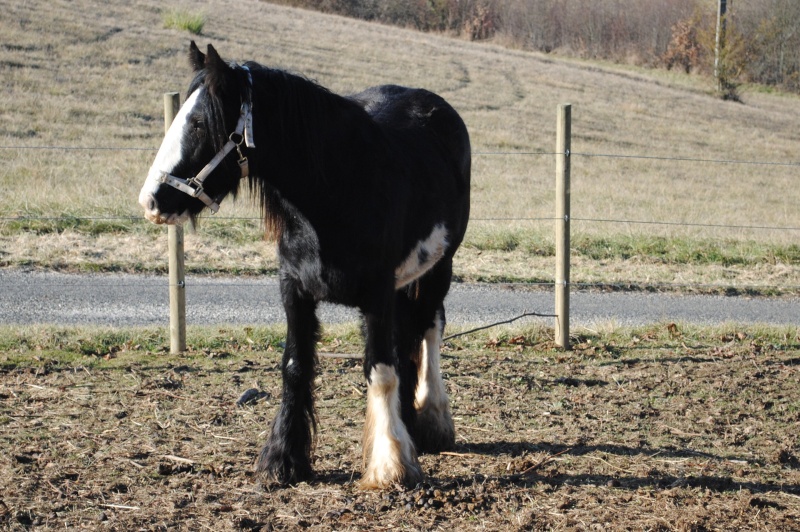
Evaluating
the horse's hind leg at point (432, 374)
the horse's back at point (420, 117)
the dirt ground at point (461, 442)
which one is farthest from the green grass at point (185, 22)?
the horse's hind leg at point (432, 374)

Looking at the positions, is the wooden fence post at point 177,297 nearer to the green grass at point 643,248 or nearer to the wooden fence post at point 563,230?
the wooden fence post at point 563,230

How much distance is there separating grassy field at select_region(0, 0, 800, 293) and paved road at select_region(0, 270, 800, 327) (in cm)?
37

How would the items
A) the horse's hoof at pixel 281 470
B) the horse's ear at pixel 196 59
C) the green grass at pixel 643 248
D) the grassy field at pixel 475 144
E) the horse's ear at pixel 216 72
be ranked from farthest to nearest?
the green grass at pixel 643 248, the grassy field at pixel 475 144, the horse's hoof at pixel 281 470, the horse's ear at pixel 196 59, the horse's ear at pixel 216 72

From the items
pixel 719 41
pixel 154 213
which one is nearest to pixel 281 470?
pixel 154 213

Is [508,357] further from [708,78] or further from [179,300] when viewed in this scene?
[708,78]

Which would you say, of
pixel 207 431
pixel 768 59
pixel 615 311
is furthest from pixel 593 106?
pixel 207 431

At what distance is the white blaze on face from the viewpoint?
13.1 feet

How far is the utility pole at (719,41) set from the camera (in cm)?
3753

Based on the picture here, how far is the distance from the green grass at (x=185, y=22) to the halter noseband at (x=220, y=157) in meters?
29.2

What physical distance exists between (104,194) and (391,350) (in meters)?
10.4

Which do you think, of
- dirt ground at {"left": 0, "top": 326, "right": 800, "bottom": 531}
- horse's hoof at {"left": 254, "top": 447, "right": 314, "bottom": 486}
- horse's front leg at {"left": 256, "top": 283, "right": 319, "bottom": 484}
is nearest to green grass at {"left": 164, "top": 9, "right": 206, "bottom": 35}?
dirt ground at {"left": 0, "top": 326, "right": 800, "bottom": 531}

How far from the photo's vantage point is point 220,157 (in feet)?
13.2

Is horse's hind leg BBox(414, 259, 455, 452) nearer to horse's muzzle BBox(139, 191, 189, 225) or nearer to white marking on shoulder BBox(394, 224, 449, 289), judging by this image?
white marking on shoulder BBox(394, 224, 449, 289)

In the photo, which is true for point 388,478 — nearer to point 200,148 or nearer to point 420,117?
point 200,148
